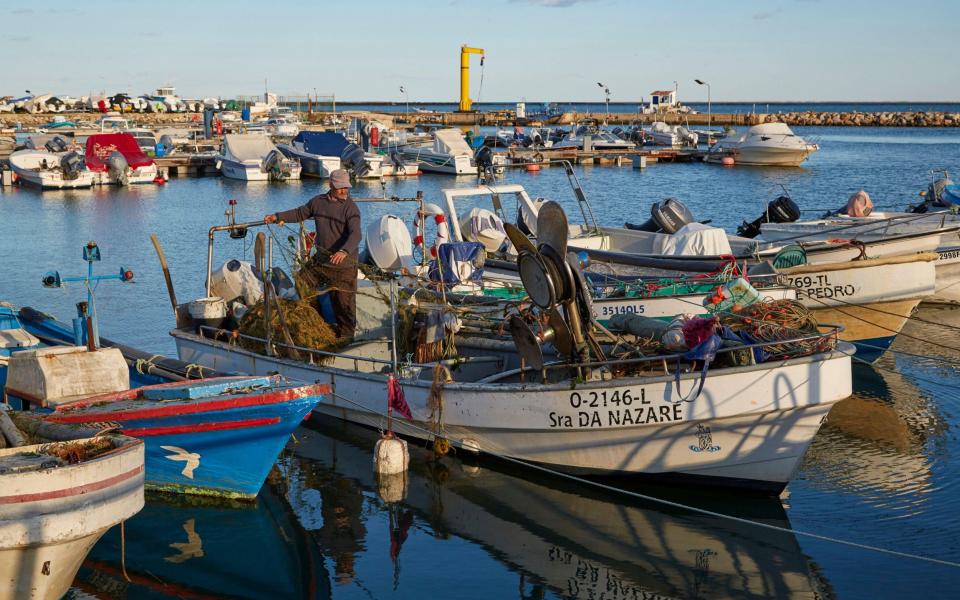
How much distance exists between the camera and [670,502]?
10234 millimetres

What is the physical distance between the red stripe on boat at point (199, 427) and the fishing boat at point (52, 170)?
39.7 metres

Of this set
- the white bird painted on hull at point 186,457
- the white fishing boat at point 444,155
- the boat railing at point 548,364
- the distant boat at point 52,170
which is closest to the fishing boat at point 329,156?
the white fishing boat at point 444,155

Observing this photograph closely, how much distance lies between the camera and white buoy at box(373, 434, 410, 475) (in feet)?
35.9

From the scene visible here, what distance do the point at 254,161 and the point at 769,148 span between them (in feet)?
92.2

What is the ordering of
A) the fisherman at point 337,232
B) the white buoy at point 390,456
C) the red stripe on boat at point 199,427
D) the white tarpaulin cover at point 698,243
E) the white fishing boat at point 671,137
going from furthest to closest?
the white fishing boat at point 671,137, the white tarpaulin cover at point 698,243, the fisherman at point 337,232, the white buoy at point 390,456, the red stripe on boat at point 199,427

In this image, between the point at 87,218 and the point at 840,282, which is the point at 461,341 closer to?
the point at 840,282

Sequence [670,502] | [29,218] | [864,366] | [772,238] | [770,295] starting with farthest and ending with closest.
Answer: [29,218]
[772,238]
[864,366]
[770,295]
[670,502]

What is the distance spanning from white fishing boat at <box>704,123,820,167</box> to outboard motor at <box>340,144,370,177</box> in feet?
73.1

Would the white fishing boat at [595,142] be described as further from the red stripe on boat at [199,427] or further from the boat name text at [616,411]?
the red stripe on boat at [199,427]

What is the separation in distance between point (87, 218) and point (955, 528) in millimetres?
33169

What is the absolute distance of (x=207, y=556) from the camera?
30.9 ft

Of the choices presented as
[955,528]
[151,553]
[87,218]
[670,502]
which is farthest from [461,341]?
[87,218]

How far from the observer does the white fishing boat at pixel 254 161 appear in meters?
Answer: 49.8

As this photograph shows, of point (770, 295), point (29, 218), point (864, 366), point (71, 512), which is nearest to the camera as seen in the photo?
point (71, 512)
